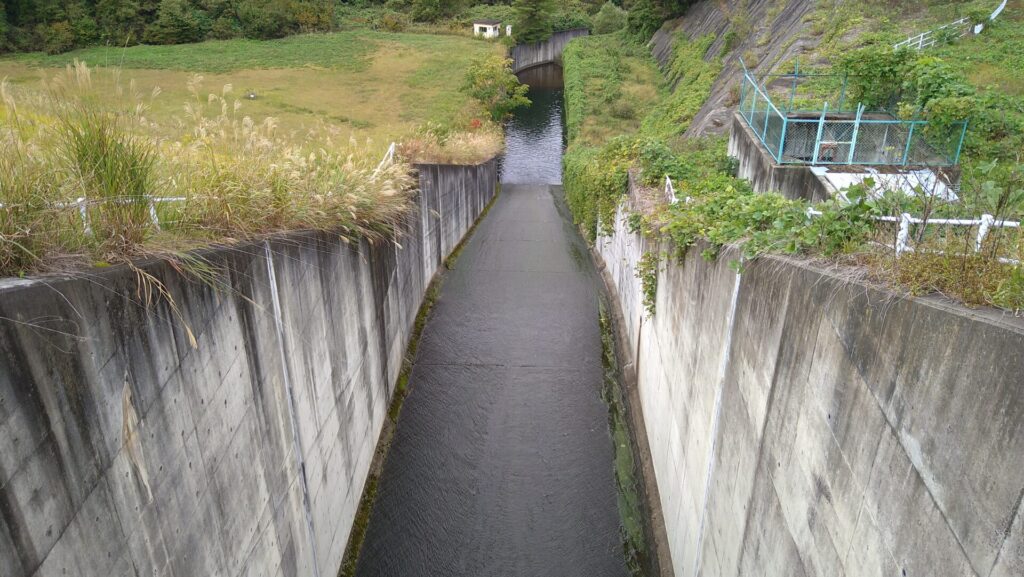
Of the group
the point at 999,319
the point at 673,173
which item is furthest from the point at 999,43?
the point at 999,319

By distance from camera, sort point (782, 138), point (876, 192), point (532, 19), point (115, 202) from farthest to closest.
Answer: point (532, 19)
point (782, 138)
point (876, 192)
point (115, 202)

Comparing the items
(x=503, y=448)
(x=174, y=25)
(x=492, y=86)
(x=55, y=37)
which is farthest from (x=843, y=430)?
(x=174, y=25)

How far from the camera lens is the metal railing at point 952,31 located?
1459 cm

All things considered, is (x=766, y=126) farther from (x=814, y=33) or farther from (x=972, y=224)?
(x=814, y=33)

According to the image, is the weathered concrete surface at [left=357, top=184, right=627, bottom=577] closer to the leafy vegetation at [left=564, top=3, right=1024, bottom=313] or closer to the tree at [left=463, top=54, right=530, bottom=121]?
the leafy vegetation at [left=564, top=3, right=1024, bottom=313]

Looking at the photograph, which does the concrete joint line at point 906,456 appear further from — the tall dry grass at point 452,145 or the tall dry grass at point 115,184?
the tall dry grass at point 452,145

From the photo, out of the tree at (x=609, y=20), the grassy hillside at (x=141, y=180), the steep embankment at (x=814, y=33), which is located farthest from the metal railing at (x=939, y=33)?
the tree at (x=609, y=20)

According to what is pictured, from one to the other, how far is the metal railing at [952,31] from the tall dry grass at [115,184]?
14.8 m

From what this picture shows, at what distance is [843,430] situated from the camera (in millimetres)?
3557

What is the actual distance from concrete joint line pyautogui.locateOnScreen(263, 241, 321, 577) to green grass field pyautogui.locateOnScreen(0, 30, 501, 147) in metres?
18.8

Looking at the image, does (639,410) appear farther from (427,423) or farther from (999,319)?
(999,319)

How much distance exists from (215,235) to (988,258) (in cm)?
507

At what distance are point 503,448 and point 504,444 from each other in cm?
9

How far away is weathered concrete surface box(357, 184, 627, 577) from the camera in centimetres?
789
